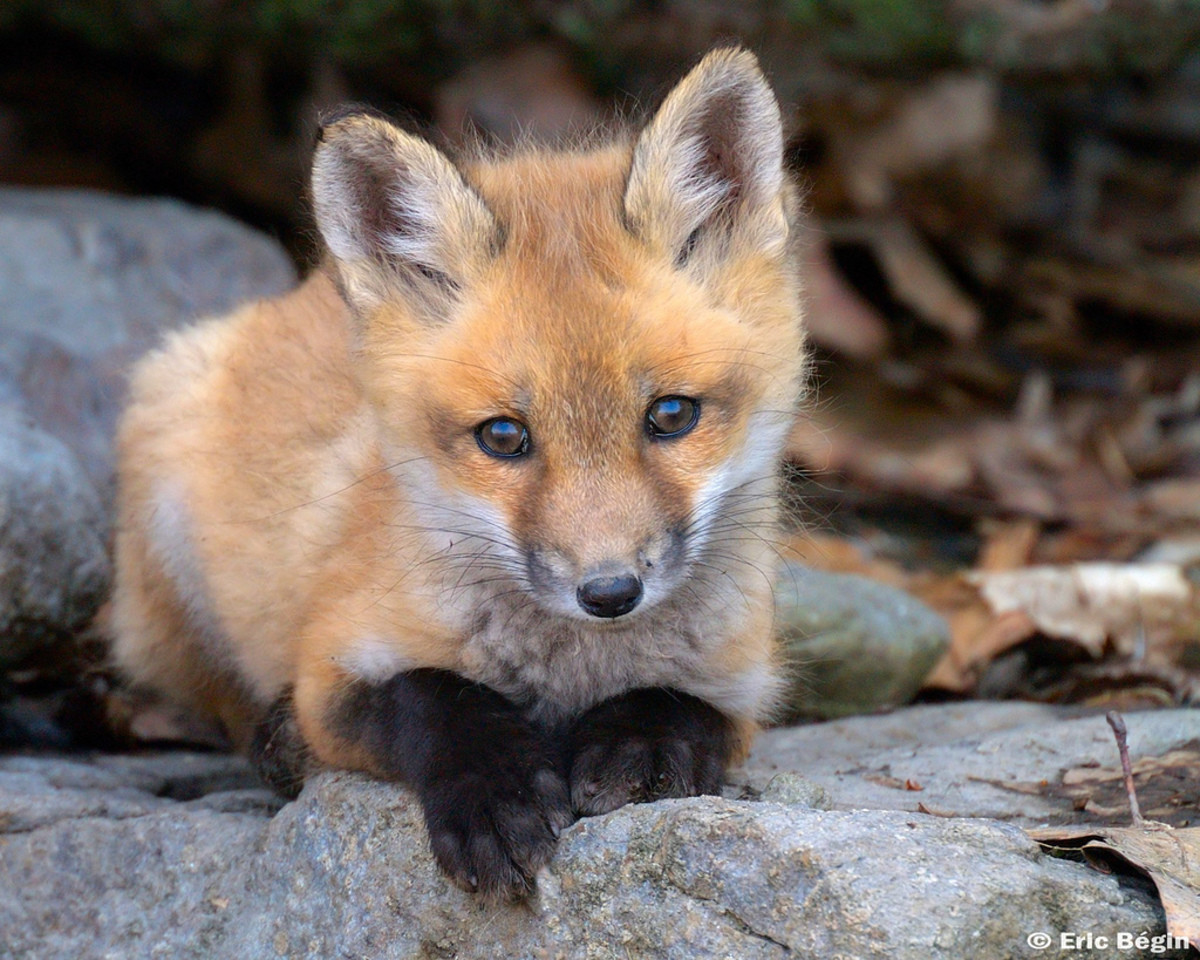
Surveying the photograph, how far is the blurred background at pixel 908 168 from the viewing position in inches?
290

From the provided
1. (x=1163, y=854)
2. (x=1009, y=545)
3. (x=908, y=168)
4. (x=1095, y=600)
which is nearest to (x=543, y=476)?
(x=1163, y=854)

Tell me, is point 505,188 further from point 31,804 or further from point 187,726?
point 187,726

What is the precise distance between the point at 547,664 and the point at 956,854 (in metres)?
1.13

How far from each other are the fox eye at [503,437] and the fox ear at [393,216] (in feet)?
1.31

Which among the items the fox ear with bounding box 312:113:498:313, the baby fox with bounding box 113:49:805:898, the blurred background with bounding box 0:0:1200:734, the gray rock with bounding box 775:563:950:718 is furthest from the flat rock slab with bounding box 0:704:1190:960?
the blurred background with bounding box 0:0:1200:734

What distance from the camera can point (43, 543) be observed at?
163 inches

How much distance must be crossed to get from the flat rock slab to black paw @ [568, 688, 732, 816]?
0.13 metres

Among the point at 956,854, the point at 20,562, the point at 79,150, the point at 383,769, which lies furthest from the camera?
the point at 79,150

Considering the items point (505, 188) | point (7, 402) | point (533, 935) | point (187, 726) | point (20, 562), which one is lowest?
point (187, 726)

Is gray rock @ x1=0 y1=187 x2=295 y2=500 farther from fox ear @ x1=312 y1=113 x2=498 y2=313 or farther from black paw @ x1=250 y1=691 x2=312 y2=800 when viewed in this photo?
fox ear @ x1=312 y1=113 x2=498 y2=313

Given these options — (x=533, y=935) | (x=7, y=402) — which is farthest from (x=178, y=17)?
(x=533, y=935)

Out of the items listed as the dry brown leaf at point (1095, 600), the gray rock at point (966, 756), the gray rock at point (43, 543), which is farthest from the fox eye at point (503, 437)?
the dry brown leaf at point (1095, 600)

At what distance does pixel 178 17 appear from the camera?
7281 mm

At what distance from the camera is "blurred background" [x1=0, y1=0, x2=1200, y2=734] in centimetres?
736
